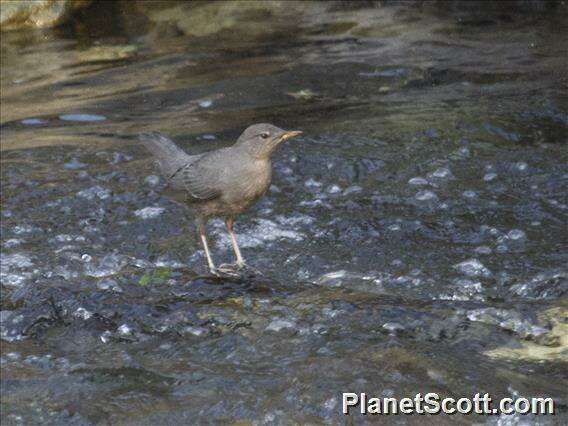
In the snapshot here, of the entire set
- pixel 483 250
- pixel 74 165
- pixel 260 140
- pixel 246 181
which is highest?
pixel 260 140

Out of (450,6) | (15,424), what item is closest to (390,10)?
(450,6)

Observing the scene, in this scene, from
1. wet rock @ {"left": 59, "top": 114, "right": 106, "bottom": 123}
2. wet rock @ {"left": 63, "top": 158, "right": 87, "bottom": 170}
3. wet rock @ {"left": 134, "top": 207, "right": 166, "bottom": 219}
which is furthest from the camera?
wet rock @ {"left": 59, "top": 114, "right": 106, "bottom": 123}

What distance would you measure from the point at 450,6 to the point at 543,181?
16.9 ft

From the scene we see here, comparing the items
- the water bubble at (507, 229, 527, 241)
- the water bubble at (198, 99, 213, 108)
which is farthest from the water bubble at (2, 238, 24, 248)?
the water bubble at (507, 229, 527, 241)

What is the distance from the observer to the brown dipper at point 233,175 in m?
5.26

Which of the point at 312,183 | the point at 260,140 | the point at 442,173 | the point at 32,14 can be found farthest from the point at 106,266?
the point at 32,14

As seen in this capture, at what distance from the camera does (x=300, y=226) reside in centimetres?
631

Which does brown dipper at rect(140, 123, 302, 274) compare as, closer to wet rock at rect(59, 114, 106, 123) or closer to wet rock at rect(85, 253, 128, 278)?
wet rock at rect(85, 253, 128, 278)

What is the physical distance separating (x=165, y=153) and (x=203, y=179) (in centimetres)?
59

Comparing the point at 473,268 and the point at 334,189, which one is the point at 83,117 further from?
the point at 473,268

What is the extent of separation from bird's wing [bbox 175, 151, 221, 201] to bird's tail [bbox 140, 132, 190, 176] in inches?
7.8

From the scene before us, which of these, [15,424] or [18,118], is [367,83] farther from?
[15,424]

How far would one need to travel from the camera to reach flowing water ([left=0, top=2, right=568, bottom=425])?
441cm

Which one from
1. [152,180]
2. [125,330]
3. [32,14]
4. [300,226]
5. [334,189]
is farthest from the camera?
[32,14]
